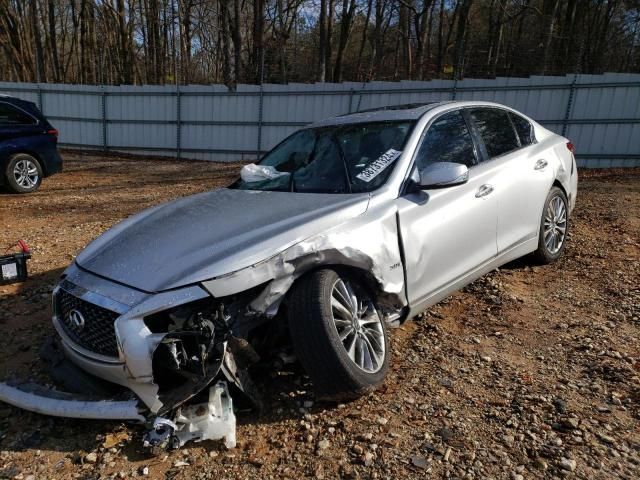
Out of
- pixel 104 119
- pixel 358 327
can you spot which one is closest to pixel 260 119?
pixel 104 119

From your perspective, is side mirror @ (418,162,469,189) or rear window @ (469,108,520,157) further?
rear window @ (469,108,520,157)

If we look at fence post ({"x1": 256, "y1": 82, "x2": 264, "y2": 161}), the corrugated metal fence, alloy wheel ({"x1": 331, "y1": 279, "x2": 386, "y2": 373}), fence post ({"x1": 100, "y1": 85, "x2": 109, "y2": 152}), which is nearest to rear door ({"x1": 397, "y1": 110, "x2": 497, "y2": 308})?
alloy wheel ({"x1": 331, "y1": 279, "x2": 386, "y2": 373})

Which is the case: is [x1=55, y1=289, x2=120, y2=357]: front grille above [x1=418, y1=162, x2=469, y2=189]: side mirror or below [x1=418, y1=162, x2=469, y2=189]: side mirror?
below

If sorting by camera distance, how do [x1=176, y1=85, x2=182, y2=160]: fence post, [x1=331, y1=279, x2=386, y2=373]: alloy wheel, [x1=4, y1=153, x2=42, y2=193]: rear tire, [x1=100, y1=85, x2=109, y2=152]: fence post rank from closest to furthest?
[x1=331, y1=279, x2=386, y2=373]: alloy wheel
[x1=4, y1=153, x2=42, y2=193]: rear tire
[x1=176, y1=85, x2=182, y2=160]: fence post
[x1=100, y1=85, x2=109, y2=152]: fence post

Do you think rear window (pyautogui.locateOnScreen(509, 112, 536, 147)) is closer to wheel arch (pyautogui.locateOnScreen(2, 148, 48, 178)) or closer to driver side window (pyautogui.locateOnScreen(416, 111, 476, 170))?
driver side window (pyautogui.locateOnScreen(416, 111, 476, 170))

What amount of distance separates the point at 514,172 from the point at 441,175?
1.21 m

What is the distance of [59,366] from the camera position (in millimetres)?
2547

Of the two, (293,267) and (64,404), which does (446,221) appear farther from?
(64,404)

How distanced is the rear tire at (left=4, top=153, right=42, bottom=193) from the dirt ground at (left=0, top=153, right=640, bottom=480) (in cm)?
479

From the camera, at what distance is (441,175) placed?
2934mm

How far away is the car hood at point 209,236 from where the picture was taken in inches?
91.0

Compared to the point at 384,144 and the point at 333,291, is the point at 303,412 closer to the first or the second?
the point at 333,291

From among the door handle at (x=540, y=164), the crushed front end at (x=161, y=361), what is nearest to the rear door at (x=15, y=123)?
the crushed front end at (x=161, y=361)

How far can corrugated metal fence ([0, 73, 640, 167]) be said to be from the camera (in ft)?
36.5
